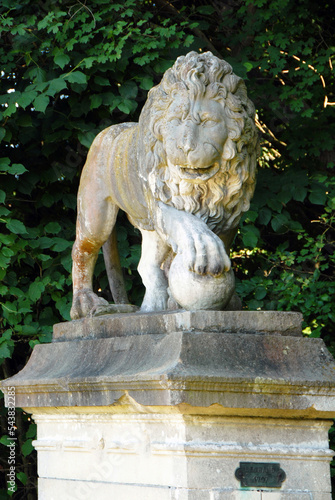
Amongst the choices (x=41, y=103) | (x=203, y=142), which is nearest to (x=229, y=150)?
(x=203, y=142)

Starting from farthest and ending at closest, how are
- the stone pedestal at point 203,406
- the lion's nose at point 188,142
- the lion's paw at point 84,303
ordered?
the lion's paw at point 84,303 < the lion's nose at point 188,142 < the stone pedestal at point 203,406

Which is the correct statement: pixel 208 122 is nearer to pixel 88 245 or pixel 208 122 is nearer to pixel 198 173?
pixel 198 173

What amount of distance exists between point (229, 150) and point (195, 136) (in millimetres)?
156

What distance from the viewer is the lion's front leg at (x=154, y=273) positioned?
11.5 feet

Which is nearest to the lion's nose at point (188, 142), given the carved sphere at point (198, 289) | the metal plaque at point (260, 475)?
the carved sphere at point (198, 289)

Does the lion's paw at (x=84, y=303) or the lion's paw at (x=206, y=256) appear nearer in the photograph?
the lion's paw at (x=206, y=256)

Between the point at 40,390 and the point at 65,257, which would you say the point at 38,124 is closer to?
the point at 65,257

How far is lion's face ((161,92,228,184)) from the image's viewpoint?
3217 mm

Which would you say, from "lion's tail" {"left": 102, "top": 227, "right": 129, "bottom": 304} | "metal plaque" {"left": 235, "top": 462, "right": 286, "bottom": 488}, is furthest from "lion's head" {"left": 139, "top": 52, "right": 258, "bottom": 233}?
"metal plaque" {"left": 235, "top": 462, "right": 286, "bottom": 488}

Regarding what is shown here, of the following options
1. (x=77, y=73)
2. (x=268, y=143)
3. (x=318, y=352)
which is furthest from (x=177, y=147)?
(x=268, y=143)

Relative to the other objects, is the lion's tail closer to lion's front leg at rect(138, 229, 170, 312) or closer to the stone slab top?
lion's front leg at rect(138, 229, 170, 312)

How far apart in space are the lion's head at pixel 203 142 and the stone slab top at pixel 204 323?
0.47 m

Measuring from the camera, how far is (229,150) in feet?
Answer: 10.8

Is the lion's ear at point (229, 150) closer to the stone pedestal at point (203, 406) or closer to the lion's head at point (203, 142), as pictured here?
the lion's head at point (203, 142)
